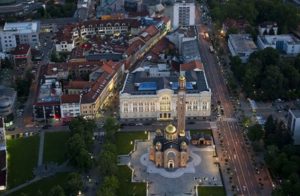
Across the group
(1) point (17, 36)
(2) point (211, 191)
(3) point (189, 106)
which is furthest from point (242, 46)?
(1) point (17, 36)

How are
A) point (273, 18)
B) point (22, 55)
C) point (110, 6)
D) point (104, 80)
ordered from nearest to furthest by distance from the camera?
point (104, 80) → point (22, 55) → point (273, 18) → point (110, 6)

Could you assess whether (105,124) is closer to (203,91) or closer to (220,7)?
(203,91)

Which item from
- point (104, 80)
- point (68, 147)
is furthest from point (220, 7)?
point (68, 147)

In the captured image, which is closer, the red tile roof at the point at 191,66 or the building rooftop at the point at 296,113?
the building rooftop at the point at 296,113

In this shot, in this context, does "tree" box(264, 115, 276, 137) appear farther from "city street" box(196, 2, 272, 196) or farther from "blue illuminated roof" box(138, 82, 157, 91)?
"blue illuminated roof" box(138, 82, 157, 91)

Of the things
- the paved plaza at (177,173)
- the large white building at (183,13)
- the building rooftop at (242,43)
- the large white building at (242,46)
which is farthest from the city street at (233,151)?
the large white building at (183,13)

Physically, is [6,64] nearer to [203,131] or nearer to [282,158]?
[203,131]

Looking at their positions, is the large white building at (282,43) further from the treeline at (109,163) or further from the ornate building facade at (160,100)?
the treeline at (109,163)
